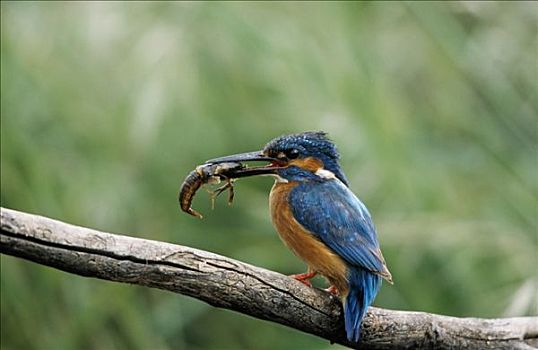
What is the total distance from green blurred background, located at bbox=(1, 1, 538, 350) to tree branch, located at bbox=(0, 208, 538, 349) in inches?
43.1

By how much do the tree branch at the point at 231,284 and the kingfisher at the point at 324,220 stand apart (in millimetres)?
63

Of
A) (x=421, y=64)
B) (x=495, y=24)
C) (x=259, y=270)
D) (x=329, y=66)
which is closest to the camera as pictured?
(x=259, y=270)

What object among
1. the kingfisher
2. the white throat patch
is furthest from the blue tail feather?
the white throat patch

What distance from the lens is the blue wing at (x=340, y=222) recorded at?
1973 millimetres

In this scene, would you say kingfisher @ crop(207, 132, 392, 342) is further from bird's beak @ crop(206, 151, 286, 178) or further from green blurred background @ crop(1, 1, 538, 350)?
green blurred background @ crop(1, 1, 538, 350)

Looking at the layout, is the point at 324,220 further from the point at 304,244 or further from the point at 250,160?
the point at 250,160

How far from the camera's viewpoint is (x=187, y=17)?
3.40m

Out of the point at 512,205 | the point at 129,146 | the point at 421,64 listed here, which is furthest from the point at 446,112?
the point at 129,146

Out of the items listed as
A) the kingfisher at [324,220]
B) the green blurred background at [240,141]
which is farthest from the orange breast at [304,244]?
the green blurred background at [240,141]

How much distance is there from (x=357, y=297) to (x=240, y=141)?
1542 millimetres

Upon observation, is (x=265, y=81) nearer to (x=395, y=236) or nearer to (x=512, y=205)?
(x=395, y=236)

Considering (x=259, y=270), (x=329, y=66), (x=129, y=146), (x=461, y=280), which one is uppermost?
(x=329, y=66)

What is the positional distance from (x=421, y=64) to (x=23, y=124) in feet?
5.35

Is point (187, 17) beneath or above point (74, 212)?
above
